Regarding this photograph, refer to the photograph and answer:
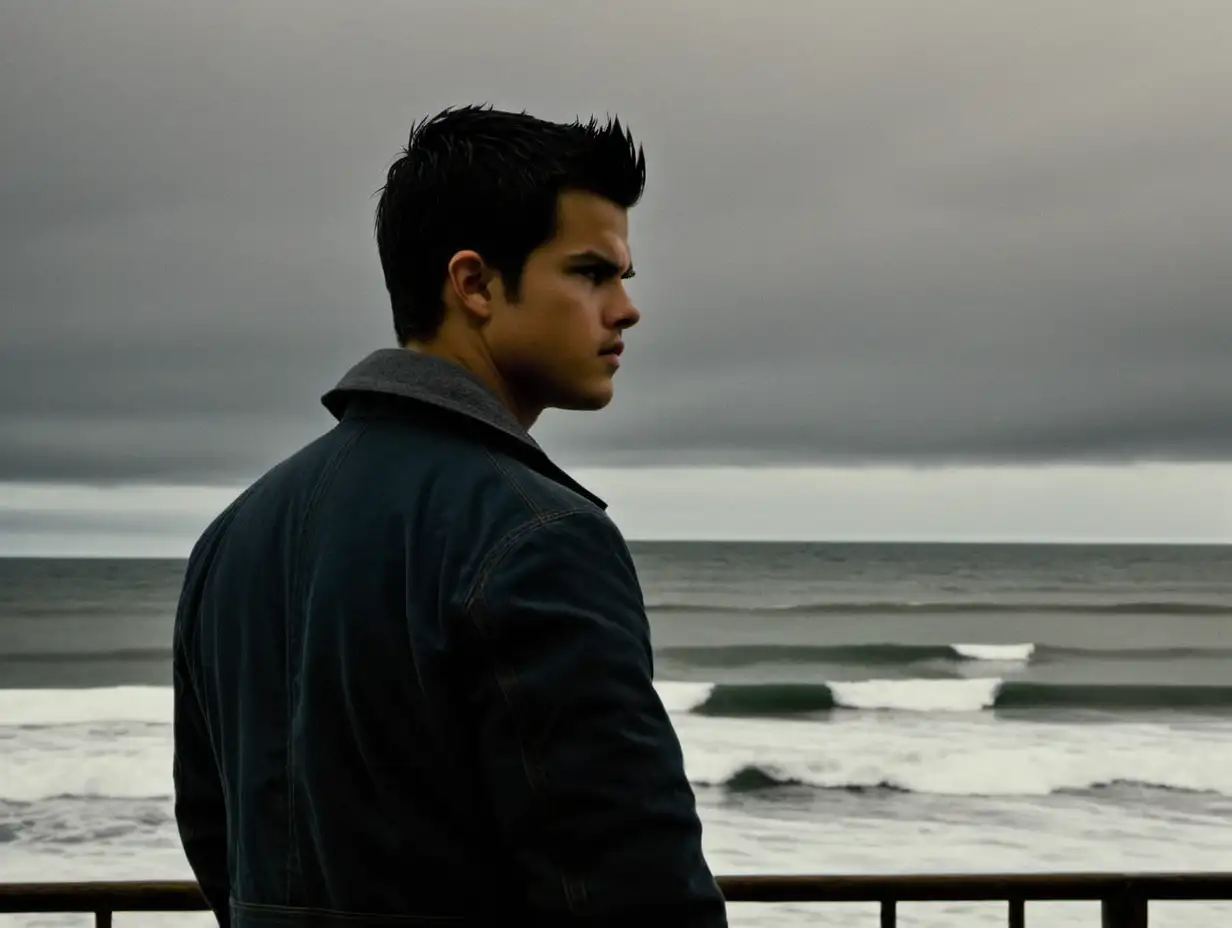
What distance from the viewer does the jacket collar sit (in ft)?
2.67

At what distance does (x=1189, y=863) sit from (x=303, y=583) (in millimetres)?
10297

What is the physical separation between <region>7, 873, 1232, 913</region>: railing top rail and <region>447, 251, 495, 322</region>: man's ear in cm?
84

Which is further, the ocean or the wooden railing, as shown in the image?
the ocean

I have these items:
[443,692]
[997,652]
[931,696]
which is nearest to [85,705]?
[931,696]

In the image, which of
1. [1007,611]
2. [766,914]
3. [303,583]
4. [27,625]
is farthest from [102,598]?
[303,583]

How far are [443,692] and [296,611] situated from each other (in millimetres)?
144

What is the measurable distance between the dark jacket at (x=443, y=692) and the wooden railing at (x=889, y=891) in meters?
0.72

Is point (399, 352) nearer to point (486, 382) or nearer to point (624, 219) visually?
point (486, 382)

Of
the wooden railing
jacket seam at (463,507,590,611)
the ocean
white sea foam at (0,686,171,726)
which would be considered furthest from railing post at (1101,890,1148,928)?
white sea foam at (0,686,171,726)

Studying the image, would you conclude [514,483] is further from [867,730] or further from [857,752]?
[867,730]

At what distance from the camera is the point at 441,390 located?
2.73ft

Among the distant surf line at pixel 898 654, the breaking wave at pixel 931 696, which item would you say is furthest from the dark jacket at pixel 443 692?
the distant surf line at pixel 898 654

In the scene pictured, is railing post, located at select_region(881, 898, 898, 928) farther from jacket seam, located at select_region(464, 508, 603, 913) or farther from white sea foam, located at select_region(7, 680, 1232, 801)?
white sea foam, located at select_region(7, 680, 1232, 801)

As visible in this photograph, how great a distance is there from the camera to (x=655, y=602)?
3197 centimetres
